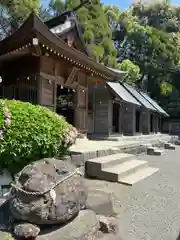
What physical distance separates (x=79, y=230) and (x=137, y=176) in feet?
12.4

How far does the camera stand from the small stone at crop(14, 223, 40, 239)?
314 cm

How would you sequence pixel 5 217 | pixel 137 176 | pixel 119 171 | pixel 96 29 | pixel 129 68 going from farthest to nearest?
1. pixel 129 68
2. pixel 96 29
3. pixel 137 176
4. pixel 119 171
5. pixel 5 217

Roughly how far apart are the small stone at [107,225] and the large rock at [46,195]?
18.0 inches

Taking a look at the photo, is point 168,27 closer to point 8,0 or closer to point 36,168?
point 8,0

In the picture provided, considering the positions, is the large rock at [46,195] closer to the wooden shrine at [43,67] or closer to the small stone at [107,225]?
the small stone at [107,225]

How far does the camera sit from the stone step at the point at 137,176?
6163 millimetres

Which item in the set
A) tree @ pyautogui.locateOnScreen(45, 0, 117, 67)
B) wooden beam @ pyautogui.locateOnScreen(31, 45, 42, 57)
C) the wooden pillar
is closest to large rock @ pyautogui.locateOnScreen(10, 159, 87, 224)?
wooden beam @ pyautogui.locateOnScreen(31, 45, 42, 57)

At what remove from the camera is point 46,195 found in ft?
10.8

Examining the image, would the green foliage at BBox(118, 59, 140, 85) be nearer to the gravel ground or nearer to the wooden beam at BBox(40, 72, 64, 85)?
the wooden beam at BBox(40, 72, 64, 85)

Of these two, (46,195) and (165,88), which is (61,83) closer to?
(46,195)

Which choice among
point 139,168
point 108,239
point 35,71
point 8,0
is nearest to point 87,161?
point 139,168

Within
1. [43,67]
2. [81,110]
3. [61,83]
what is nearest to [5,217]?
[43,67]

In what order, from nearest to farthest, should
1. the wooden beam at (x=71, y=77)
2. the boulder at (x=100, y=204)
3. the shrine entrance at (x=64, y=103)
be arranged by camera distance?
1. the boulder at (x=100, y=204)
2. the wooden beam at (x=71, y=77)
3. the shrine entrance at (x=64, y=103)

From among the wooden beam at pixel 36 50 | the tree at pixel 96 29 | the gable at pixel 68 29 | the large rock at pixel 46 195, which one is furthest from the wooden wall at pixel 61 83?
the tree at pixel 96 29
